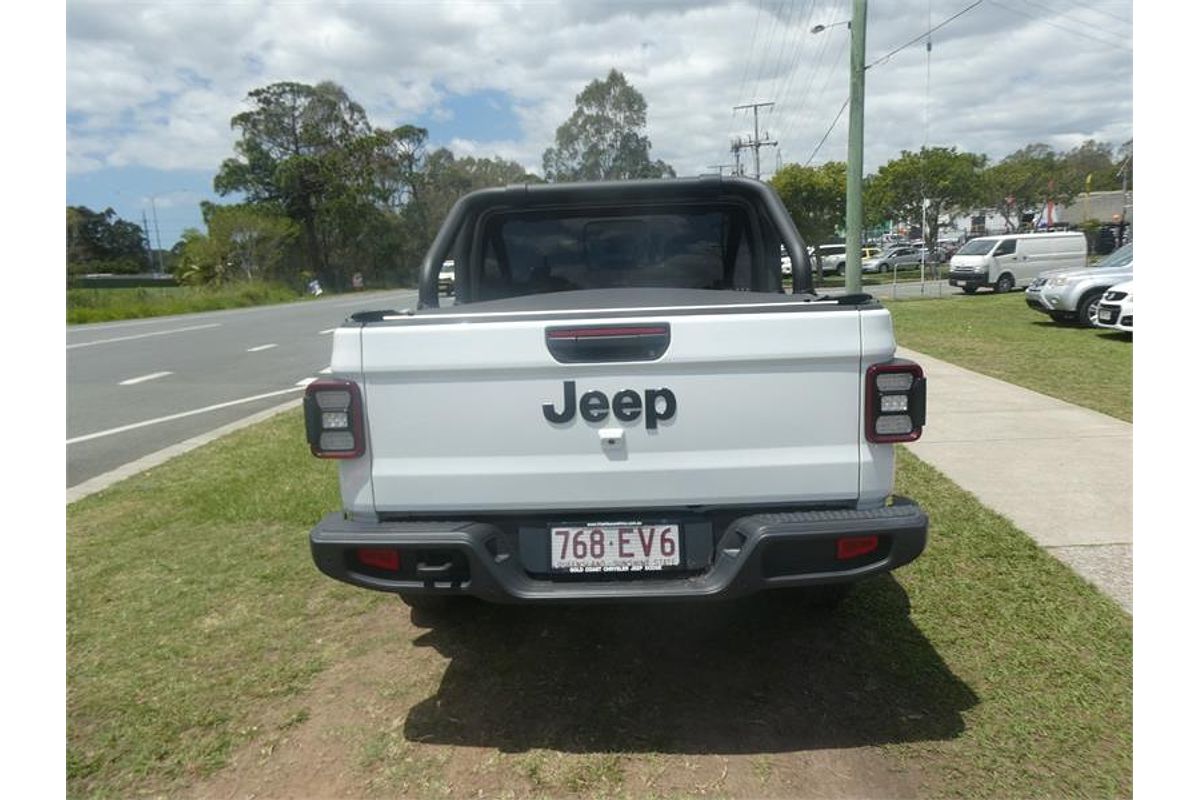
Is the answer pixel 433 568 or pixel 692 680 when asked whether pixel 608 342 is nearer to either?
pixel 433 568

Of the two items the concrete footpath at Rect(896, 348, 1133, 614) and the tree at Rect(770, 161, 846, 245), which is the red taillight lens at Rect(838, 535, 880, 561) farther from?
the tree at Rect(770, 161, 846, 245)

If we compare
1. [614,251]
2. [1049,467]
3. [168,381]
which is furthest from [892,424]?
[168,381]

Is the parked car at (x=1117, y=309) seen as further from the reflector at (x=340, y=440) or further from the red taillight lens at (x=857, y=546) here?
the reflector at (x=340, y=440)

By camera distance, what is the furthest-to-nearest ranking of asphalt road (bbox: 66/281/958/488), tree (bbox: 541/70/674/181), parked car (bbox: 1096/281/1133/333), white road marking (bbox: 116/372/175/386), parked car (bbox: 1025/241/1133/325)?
tree (bbox: 541/70/674/181) → parked car (bbox: 1025/241/1133/325) → parked car (bbox: 1096/281/1133/333) → white road marking (bbox: 116/372/175/386) → asphalt road (bbox: 66/281/958/488)

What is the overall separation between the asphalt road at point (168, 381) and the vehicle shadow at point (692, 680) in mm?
4505

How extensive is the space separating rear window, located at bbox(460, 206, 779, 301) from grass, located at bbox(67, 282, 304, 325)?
81.1ft

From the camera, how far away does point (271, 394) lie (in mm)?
10227

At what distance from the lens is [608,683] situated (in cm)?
323

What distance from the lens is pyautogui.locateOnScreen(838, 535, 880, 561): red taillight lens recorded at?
8.76ft

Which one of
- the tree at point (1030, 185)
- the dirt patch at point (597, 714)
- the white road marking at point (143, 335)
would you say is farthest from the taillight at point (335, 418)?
the tree at point (1030, 185)

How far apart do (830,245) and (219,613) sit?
46.8 meters

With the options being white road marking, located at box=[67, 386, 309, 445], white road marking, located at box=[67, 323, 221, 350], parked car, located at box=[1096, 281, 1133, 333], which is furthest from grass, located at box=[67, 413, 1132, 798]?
white road marking, located at box=[67, 323, 221, 350]

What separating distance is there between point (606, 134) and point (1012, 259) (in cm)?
4364

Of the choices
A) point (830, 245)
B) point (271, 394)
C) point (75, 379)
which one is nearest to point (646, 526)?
point (271, 394)
